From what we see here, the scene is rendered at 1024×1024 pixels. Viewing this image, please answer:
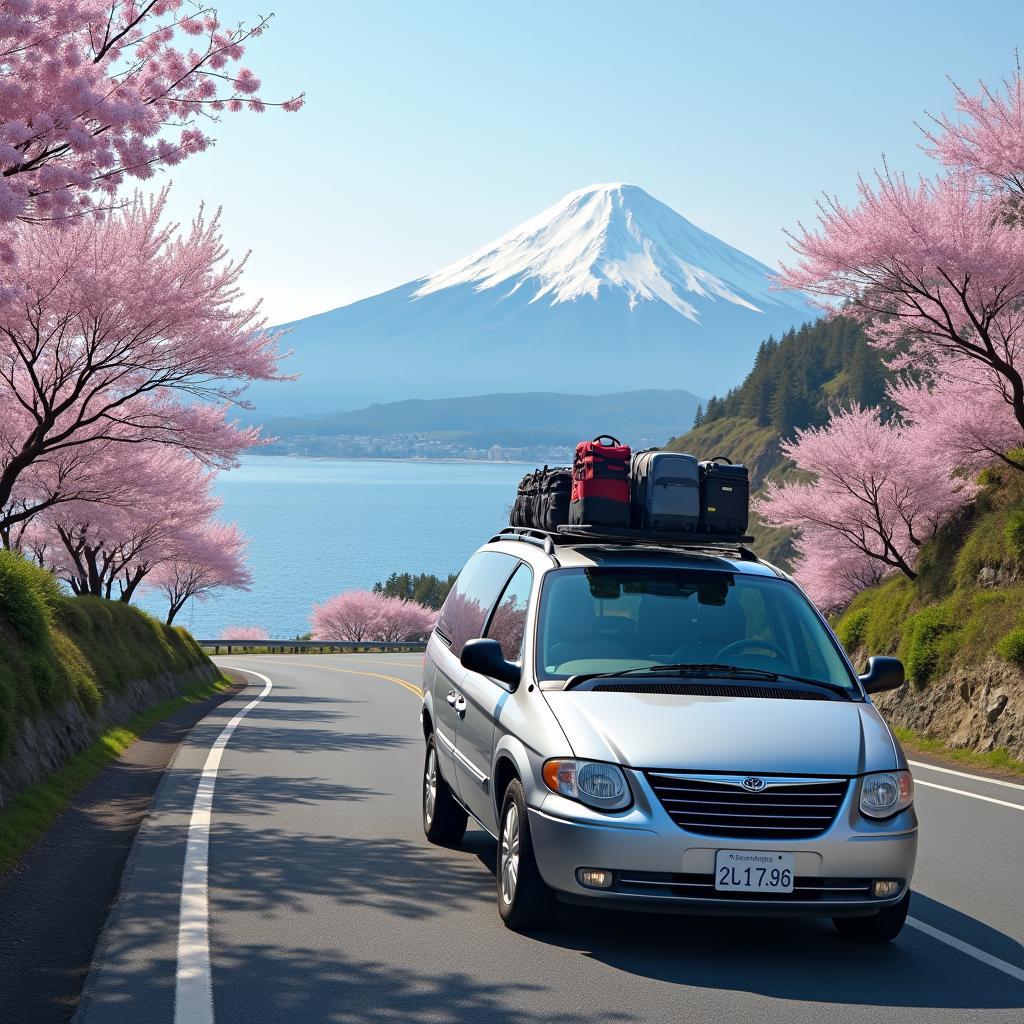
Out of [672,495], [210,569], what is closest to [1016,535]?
[672,495]

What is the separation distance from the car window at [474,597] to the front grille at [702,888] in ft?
7.95

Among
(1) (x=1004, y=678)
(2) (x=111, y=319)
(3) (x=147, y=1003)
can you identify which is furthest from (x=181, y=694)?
(3) (x=147, y=1003)

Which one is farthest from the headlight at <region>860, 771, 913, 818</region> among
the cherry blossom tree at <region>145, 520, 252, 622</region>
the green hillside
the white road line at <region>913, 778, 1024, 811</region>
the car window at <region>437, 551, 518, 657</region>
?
the cherry blossom tree at <region>145, 520, 252, 622</region>

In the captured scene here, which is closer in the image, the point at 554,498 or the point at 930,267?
the point at 554,498

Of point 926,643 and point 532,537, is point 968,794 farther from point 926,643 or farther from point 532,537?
point 926,643

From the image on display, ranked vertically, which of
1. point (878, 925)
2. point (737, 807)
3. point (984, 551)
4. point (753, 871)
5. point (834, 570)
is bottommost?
point (878, 925)

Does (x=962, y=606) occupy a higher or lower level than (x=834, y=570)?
lower

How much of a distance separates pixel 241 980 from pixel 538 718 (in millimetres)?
1722

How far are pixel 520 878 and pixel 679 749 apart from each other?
3.37 ft

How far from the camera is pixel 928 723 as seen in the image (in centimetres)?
1914

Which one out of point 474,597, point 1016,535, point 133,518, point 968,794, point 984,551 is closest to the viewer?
point 474,597

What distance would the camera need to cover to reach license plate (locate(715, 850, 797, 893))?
5.59 metres

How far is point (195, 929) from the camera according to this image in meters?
6.30

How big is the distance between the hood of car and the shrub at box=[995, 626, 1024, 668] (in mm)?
11449
